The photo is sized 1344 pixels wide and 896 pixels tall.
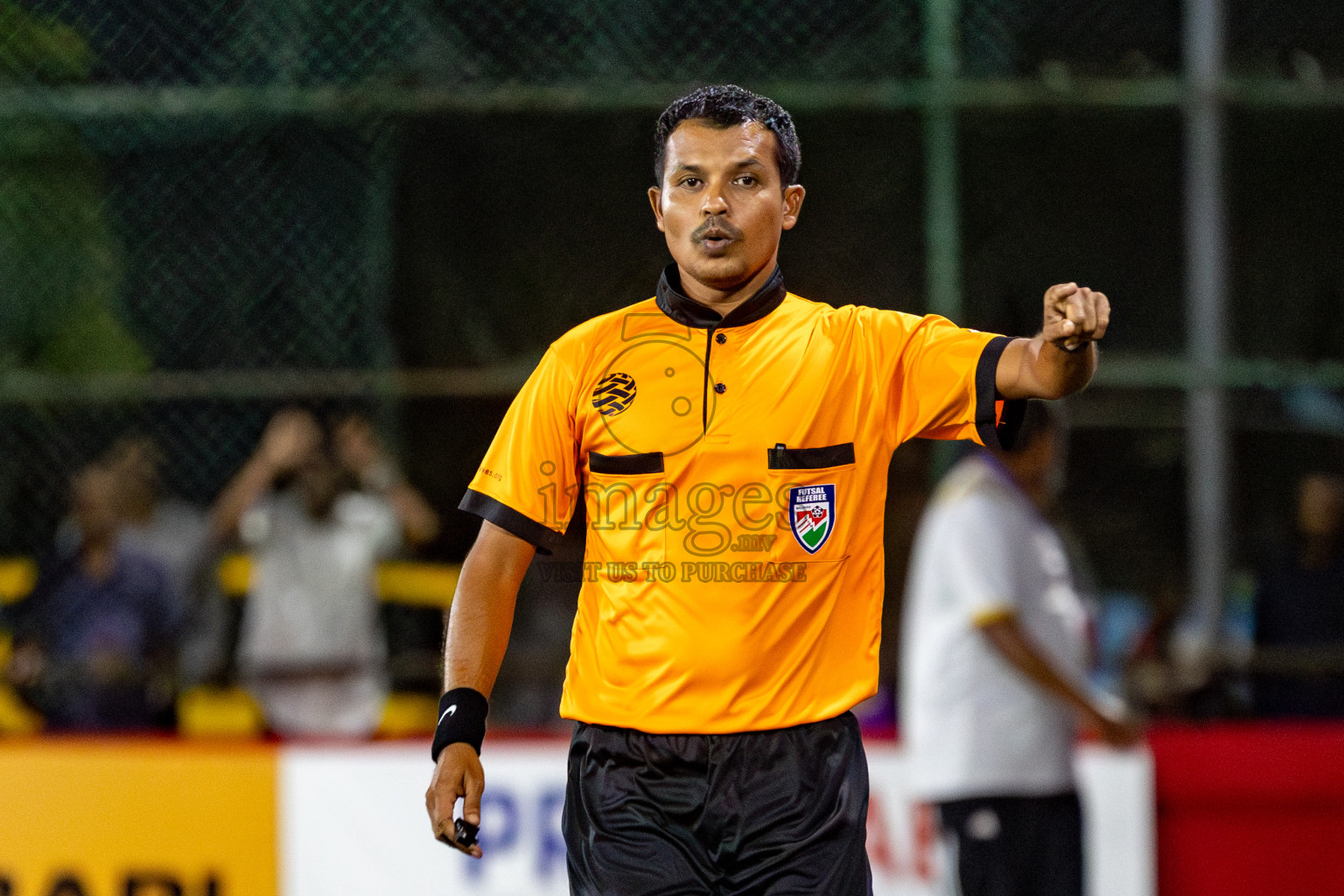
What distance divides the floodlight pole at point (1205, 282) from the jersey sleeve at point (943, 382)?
3319mm

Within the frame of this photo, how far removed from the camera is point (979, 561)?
4.41 metres

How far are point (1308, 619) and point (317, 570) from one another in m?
3.58

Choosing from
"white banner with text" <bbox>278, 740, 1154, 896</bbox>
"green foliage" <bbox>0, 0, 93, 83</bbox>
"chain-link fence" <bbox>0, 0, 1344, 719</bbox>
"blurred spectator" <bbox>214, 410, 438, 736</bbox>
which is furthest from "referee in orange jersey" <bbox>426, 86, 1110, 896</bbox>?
"green foliage" <bbox>0, 0, 93, 83</bbox>

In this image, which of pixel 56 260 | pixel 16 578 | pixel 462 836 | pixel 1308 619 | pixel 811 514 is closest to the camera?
pixel 462 836

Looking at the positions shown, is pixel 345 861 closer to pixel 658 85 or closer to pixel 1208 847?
pixel 1208 847

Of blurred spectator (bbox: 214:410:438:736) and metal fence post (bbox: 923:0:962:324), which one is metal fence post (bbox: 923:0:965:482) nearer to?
metal fence post (bbox: 923:0:962:324)

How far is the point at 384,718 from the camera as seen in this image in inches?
225

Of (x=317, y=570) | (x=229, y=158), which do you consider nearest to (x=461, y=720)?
(x=317, y=570)

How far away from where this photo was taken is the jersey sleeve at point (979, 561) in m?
4.38

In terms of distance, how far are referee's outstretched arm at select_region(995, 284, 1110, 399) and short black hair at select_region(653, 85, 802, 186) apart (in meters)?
0.56

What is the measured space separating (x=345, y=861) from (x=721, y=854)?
2632mm

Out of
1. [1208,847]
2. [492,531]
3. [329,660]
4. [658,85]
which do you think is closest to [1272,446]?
[1208,847]

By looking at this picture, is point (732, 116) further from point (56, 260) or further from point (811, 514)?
point (56, 260)

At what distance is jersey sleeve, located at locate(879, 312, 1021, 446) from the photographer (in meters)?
2.66
